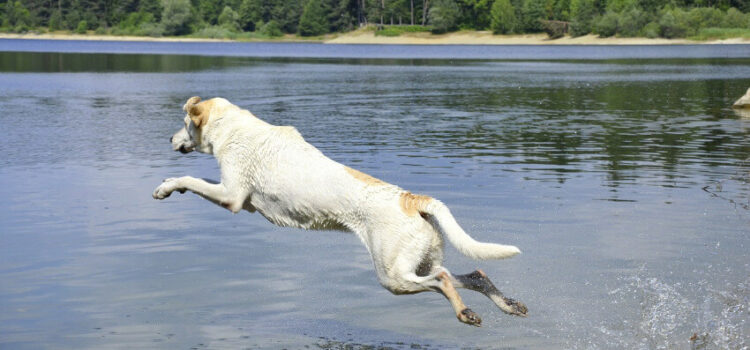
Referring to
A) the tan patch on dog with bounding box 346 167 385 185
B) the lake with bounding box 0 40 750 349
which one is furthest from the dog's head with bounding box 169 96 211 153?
the tan patch on dog with bounding box 346 167 385 185

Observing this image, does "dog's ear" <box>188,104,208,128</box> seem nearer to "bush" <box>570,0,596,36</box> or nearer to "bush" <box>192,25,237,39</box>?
"bush" <box>570,0,596,36</box>

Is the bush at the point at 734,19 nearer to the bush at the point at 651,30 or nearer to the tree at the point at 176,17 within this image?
the bush at the point at 651,30

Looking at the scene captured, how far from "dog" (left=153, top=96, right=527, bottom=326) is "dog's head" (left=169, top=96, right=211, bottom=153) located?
0.01 m

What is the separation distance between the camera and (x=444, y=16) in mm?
159000

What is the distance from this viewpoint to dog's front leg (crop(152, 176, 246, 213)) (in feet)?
29.1

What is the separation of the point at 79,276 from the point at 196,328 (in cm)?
241

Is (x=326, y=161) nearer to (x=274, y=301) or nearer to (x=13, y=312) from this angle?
(x=274, y=301)

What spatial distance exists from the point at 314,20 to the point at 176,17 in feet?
93.4

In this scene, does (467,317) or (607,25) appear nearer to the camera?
(467,317)

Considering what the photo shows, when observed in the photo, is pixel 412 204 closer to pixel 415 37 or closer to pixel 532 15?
pixel 532 15

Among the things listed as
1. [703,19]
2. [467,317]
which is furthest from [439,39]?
[467,317]

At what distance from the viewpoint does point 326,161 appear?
8320 millimetres

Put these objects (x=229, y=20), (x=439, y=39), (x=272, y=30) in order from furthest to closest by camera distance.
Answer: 1. (x=229, y=20)
2. (x=272, y=30)
3. (x=439, y=39)

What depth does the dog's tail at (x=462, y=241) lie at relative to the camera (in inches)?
Answer: 282
